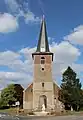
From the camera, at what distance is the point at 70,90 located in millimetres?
63812

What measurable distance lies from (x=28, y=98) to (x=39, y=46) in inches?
526

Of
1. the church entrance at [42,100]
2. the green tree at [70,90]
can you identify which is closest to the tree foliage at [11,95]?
the church entrance at [42,100]

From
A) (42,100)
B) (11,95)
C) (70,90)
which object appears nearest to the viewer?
(70,90)

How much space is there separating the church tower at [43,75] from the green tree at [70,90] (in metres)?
3.07

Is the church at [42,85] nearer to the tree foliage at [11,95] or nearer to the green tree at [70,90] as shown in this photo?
the green tree at [70,90]

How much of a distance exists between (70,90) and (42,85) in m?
6.88

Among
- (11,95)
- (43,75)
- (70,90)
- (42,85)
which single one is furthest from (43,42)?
(11,95)

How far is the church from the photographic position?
63.8 m

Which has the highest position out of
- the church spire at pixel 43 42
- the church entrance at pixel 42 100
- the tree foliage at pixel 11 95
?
the church spire at pixel 43 42

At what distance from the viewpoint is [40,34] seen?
68375 mm

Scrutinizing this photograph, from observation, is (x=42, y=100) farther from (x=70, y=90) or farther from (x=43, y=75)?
(x=70, y=90)

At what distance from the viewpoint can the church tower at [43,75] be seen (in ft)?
210

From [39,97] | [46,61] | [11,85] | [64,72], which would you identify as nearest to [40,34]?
[46,61]

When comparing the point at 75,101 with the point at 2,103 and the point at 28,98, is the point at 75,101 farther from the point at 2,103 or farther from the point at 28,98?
the point at 2,103
